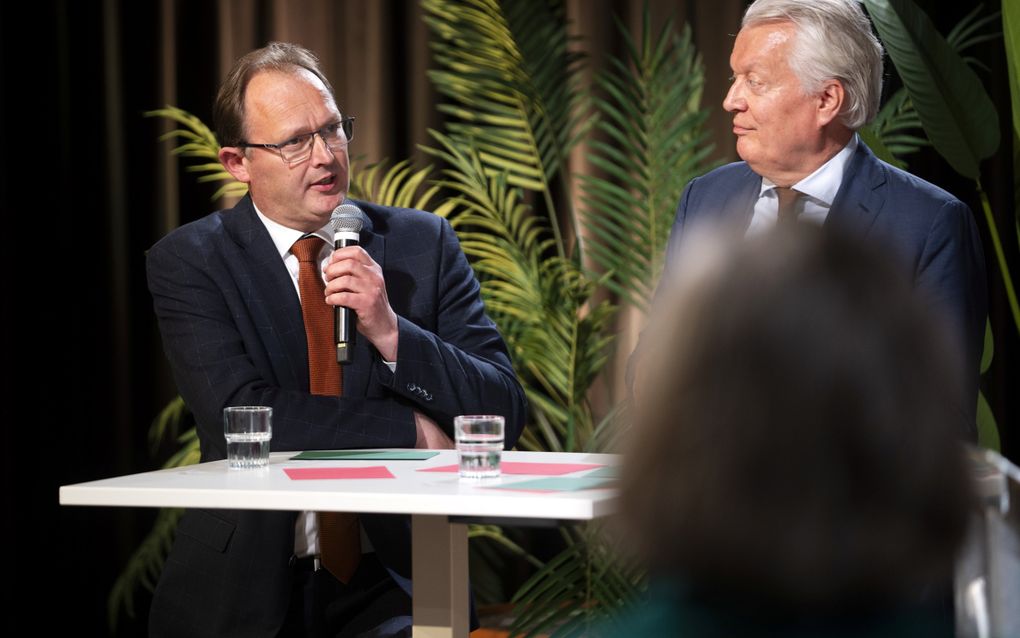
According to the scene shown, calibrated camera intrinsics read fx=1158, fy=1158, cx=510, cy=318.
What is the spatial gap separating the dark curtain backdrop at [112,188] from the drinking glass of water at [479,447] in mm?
2340

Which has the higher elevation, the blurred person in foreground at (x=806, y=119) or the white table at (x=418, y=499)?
the blurred person in foreground at (x=806, y=119)

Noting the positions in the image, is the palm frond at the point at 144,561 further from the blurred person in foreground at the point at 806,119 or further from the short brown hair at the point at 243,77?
the blurred person in foreground at the point at 806,119

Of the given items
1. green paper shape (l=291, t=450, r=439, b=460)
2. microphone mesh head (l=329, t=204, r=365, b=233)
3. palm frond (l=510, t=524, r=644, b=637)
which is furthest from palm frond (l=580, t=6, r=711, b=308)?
green paper shape (l=291, t=450, r=439, b=460)

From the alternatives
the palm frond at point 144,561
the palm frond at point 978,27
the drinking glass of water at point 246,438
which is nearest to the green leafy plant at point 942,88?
the palm frond at point 978,27

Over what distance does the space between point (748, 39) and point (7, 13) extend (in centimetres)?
282

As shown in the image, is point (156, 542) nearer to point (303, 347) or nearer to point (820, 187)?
point (303, 347)

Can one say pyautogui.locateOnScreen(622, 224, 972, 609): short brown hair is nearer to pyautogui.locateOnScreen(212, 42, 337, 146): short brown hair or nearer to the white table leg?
the white table leg

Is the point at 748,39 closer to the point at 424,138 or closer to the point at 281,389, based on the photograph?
the point at 281,389

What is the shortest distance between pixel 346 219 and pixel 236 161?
41 centimetres

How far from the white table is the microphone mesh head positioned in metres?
0.48

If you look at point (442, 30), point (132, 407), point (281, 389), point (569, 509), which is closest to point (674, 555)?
point (569, 509)

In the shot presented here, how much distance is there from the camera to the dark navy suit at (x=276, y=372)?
2002 millimetres

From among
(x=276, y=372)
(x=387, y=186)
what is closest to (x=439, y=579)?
(x=276, y=372)

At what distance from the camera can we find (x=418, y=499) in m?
1.47
